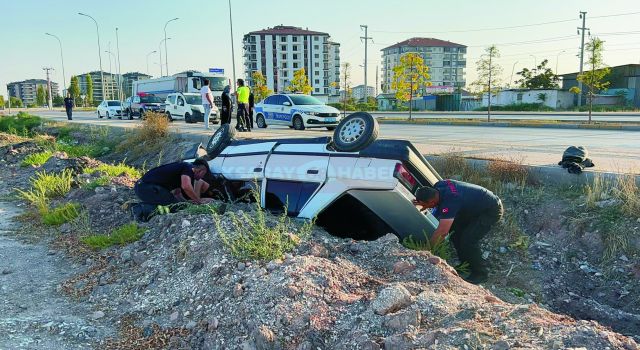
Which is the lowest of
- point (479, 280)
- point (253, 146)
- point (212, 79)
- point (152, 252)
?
point (479, 280)

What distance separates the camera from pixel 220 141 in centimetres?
659

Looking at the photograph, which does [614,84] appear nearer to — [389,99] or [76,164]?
[389,99]

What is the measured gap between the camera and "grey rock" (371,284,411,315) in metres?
3.14

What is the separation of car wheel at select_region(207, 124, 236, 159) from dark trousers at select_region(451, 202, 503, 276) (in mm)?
2985

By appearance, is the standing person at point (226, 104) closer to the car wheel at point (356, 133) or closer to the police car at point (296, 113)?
the police car at point (296, 113)

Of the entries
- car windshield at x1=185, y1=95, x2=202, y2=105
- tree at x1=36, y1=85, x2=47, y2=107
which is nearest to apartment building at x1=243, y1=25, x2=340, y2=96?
tree at x1=36, y1=85, x2=47, y2=107

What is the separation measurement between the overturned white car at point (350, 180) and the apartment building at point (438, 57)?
129m

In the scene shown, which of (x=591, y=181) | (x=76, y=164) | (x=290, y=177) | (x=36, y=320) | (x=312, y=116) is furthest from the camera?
(x=312, y=116)

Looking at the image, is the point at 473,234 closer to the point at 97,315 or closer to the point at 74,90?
the point at 97,315

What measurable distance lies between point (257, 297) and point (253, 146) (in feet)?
9.46

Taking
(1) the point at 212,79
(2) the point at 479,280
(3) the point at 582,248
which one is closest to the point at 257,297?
(2) the point at 479,280

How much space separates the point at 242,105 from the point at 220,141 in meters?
10.8

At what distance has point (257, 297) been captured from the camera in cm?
352

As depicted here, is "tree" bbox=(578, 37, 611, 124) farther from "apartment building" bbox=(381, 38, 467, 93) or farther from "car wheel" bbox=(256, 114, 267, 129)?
"apartment building" bbox=(381, 38, 467, 93)
